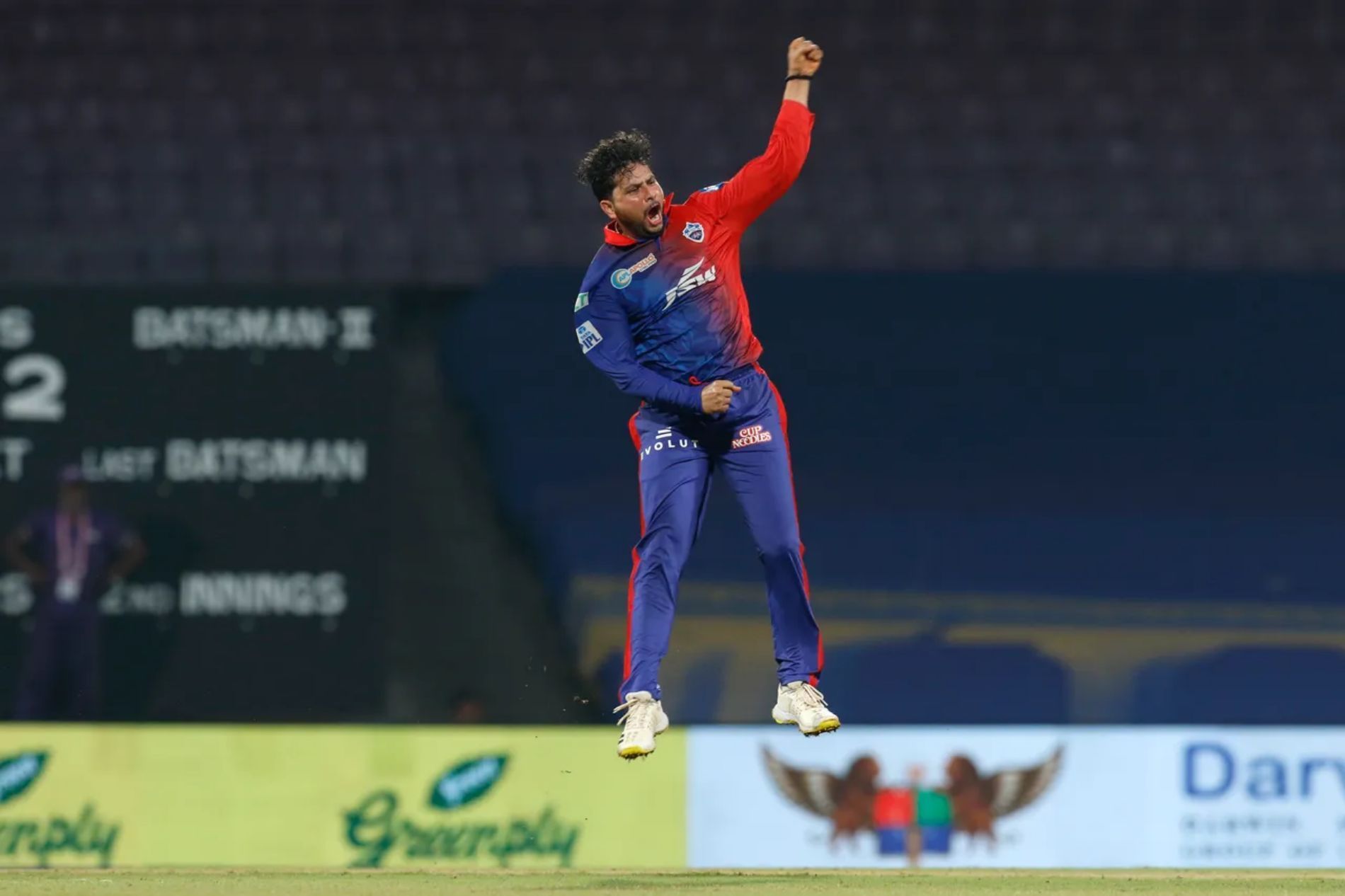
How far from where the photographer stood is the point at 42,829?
25.7ft

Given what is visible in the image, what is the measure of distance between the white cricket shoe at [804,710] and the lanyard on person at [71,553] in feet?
10.7

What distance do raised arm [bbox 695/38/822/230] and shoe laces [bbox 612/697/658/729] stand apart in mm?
1170

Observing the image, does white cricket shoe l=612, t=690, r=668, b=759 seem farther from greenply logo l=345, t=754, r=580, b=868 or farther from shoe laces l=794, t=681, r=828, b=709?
greenply logo l=345, t=754, r=580, b=868

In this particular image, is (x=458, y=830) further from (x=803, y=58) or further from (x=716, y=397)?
(x=803, y=58)

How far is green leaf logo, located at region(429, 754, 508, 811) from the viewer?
7863mm

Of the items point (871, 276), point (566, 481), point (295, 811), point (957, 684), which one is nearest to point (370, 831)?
point (295, 811)

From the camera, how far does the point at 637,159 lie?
5426 mm

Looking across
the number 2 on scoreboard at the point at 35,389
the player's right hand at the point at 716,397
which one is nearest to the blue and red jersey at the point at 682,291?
the player's right hand at the point at 716,397

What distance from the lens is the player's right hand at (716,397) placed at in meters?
5.30

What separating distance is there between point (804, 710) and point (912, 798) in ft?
8.08

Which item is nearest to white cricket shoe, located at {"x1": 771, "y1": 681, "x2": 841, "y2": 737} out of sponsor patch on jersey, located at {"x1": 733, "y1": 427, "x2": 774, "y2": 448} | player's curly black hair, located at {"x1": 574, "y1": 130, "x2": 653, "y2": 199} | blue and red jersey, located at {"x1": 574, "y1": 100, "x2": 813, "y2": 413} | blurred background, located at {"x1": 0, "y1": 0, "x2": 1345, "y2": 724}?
sponsor patch on jersey, located at {"x1": 733, "y1": 427, "x2": 774, "y2": 448}

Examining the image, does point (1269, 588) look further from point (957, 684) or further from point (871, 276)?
point (871, 276)

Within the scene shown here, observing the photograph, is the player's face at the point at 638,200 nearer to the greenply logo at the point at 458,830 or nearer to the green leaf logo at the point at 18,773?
the greenply logo at the point at 458,830

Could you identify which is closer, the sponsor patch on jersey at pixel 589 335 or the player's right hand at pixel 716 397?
the player's right hand at pixel 716 397
